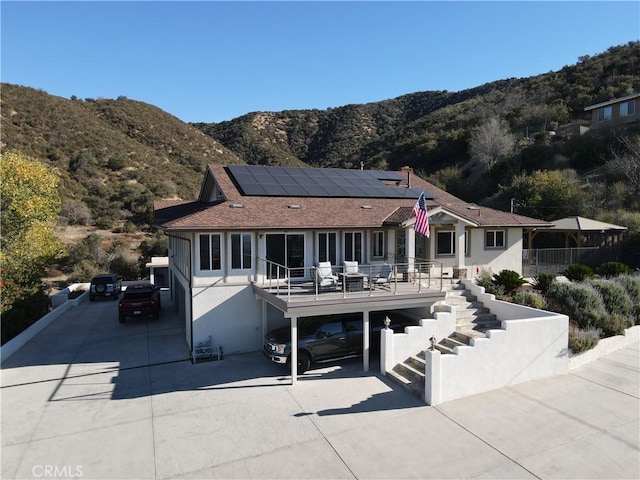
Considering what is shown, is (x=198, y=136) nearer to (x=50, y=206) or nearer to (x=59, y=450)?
(x=50, y=206)

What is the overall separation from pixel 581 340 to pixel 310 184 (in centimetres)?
1314

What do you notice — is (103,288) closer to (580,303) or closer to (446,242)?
(446,242)

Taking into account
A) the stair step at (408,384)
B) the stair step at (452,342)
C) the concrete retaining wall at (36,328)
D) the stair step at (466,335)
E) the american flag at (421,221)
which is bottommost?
the stair step at (408,384)

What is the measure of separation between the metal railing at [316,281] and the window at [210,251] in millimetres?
1549

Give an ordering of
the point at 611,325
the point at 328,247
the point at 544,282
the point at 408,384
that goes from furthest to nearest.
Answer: the point at 544,282 → the point at 328,247 → the point at 611,325 → the point at 408,384

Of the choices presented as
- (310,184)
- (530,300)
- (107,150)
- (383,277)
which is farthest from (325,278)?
(107,150)

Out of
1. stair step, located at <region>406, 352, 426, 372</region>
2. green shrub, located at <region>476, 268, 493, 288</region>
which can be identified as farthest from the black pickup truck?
green shrub, located at <region>476, 268, 493, 288</region>

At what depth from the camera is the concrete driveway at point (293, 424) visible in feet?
26.1

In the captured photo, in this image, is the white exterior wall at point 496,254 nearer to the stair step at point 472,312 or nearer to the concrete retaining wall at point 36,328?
the stair step at point 472,312

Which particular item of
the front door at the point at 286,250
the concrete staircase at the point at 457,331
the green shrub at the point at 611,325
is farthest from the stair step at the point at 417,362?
the green shrub at the point at 611,325

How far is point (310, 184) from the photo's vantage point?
20266mm

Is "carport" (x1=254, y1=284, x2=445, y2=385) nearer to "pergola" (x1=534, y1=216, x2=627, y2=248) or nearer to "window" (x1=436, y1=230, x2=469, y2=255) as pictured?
"window" (x1=436, y1=230, x2=469, y2=255)

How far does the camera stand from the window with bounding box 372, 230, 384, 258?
702 inches

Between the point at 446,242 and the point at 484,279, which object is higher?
the point at 446,242
